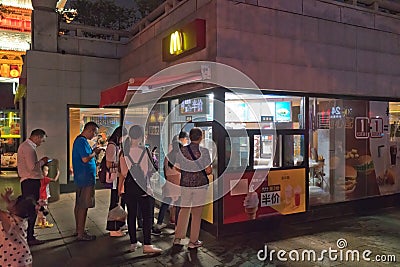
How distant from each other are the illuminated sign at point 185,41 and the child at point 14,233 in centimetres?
361

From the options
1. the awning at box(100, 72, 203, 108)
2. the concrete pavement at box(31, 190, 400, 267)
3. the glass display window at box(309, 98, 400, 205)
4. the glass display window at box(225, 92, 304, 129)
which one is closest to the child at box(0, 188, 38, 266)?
the concrete pavement at box(31, 190, 400, 267)

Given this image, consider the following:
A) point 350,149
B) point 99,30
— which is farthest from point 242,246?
point 99,30

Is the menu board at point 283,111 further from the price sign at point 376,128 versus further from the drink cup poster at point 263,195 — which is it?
the price sign at point 376,128

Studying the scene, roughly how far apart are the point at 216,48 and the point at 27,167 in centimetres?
339

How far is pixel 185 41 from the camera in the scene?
6238 millimetres

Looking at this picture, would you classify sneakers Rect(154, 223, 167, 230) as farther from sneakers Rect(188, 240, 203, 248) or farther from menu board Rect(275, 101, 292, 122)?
menu board Rect(275, 101, 292, 122)

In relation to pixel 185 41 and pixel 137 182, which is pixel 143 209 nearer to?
pixel 137 182

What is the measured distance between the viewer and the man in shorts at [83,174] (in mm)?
5605

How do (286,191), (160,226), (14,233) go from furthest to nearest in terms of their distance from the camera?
(286,191), (160,226), (14,233)

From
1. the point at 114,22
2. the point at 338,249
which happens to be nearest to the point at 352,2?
the point at 338,249

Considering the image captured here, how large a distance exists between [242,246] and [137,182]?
74.1 inches

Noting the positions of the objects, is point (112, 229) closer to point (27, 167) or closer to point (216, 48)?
point (27, 167)

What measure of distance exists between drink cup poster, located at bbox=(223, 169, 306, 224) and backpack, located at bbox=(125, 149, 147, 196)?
145 centimetres

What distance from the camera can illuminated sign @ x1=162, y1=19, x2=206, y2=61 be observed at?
5.88m
